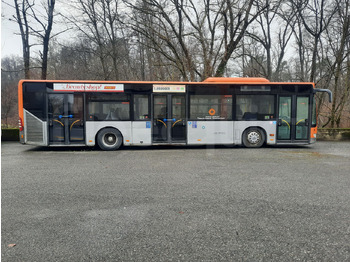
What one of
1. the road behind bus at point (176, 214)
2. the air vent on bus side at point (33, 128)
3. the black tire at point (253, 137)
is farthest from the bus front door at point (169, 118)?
the air vent on bus side at point (33, 128)

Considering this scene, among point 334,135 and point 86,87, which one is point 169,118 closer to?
point 86,87

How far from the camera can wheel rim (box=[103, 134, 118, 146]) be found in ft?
37.8

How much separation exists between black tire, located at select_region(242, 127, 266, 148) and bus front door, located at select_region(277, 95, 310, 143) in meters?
0.75

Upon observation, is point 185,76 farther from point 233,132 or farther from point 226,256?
point 226,256

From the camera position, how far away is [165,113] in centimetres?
1159

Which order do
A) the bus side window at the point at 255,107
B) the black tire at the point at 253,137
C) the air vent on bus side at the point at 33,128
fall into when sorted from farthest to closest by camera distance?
1. the black tire at the point at 253,137
2. the bus side window at the point at 255,107
3. the air vent on bus side at the point at 33,128

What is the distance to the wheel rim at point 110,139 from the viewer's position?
11524mm

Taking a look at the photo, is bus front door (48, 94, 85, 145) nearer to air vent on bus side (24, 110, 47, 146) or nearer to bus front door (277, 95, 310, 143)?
air vent on bus side (24, 110, 47, 146)

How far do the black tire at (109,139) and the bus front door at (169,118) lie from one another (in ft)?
5.18

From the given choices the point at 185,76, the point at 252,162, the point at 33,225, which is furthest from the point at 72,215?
the point at 185,76

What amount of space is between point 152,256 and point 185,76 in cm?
1751

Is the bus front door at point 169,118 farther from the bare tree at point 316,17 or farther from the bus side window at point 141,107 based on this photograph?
the bare tree at point 316,17

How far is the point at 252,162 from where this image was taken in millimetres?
8469

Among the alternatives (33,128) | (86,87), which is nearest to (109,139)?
(86,87)
